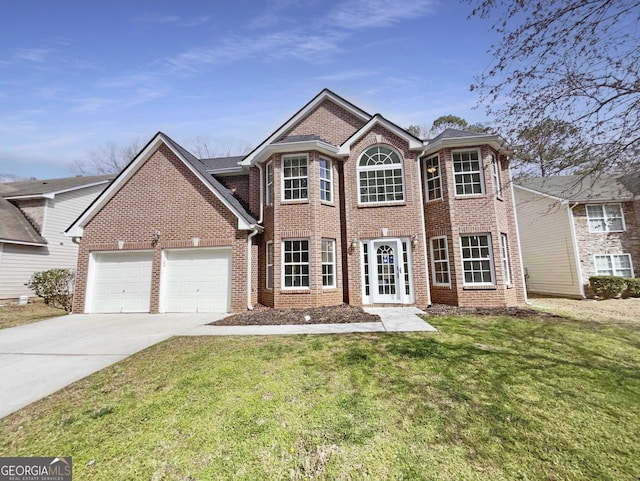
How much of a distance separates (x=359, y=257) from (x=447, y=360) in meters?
6.37

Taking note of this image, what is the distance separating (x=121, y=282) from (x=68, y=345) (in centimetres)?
493

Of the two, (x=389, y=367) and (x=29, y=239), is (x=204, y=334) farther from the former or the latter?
(x=29, y=239)

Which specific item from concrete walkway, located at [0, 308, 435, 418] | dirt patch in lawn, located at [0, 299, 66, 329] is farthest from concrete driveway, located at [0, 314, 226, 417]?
dirt patch in lawn, located at [0, 299, 66, 329]

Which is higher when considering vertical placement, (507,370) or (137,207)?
(137,207)

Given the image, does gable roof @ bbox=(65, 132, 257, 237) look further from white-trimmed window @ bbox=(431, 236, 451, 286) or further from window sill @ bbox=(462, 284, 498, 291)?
window sill @ bbox=(462, 284, 498, 291)

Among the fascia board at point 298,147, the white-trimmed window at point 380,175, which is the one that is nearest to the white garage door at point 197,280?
the fascia board at point 298,147

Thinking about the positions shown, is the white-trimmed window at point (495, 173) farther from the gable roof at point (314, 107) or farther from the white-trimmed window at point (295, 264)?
the white-trimmed window at point (295, 264)

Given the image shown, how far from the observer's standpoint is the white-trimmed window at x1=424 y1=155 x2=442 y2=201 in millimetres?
11391

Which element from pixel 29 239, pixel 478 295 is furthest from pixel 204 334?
pixel 29 239

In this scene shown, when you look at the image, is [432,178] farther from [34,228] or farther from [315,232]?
[34,228]

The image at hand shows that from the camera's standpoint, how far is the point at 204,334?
7234 millimetres

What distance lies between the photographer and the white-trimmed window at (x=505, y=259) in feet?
35.3

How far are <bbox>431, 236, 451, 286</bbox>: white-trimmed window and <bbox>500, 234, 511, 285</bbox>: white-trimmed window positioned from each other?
2044mm

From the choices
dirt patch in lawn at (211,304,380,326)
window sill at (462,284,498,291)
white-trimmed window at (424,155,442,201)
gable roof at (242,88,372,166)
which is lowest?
dirt patch in lawn at (211,304,380,326)
